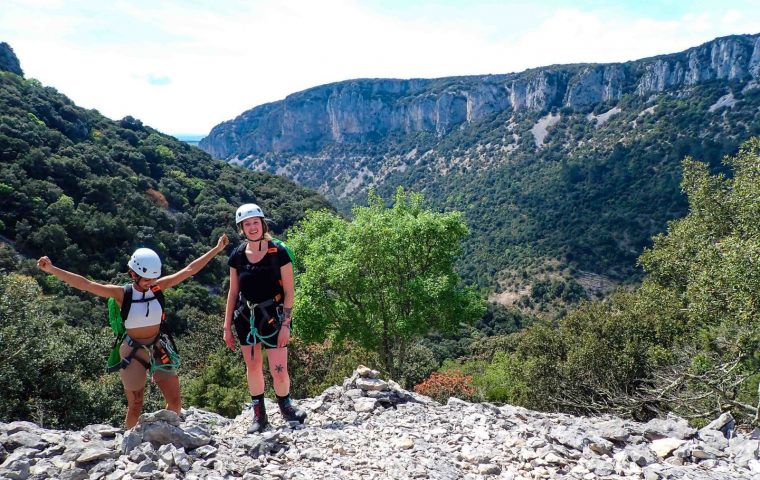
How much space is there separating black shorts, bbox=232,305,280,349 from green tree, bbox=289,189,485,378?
5924mm

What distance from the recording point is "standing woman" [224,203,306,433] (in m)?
5.29

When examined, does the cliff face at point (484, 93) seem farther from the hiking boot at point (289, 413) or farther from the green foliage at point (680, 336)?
the hiking boot at point (289, 413)

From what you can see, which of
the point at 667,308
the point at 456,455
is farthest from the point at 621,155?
the point at 456,455

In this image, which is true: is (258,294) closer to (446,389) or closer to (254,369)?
(254,369)

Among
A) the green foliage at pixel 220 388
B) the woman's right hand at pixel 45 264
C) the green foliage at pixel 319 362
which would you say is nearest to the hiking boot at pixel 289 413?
the woman's right hand at pixel 45 264

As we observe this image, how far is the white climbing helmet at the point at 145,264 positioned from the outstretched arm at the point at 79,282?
1.02ft

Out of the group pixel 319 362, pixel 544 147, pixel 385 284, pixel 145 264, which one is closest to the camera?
pixel 145 264

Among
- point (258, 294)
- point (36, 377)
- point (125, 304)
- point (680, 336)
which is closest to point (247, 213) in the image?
point (258, 294)

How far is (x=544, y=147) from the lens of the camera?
118 meters

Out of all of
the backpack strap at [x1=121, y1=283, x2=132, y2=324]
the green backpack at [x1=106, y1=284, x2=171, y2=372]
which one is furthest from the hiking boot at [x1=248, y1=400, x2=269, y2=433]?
the backpack strap at [x1=121, y1=283, x2=132, y2=324]

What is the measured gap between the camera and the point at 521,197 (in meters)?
98.6

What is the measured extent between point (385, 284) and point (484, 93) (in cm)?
16002

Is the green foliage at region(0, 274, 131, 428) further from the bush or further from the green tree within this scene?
the bush

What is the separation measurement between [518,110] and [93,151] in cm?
13307
